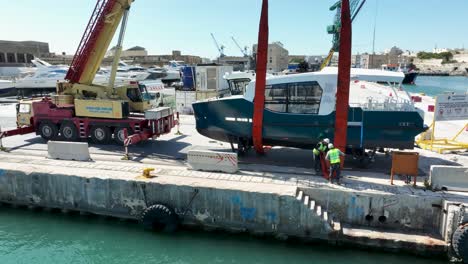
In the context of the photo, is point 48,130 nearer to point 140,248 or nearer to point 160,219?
point 160,219

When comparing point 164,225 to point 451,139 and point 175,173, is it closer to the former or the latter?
point 175,173

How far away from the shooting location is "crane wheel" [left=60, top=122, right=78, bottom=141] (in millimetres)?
14805

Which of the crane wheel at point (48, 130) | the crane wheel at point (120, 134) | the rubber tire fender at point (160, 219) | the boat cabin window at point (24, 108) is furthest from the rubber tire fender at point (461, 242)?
the boat cabin window at point (24, 108)

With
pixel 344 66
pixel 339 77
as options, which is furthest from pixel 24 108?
pixel 344 66

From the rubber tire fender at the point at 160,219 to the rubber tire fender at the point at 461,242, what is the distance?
23.0 feet

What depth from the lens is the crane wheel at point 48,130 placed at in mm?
15203

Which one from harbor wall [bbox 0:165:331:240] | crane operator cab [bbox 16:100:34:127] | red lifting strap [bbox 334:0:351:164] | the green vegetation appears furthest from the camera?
the green vegetation

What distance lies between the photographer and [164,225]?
30.9 ft

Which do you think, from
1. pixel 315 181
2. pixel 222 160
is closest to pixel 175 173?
pixel 222 160

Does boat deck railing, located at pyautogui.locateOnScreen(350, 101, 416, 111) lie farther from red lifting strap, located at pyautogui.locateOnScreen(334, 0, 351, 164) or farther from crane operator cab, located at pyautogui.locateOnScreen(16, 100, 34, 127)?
crane operator cab, located at pyautogui.locateOnScreen(16, 100, 34, 127)

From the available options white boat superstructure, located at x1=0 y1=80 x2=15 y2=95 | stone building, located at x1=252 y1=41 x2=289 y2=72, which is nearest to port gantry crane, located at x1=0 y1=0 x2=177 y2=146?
white boat superstructure, located at x1=0 y1=80 x2=15 y2=95

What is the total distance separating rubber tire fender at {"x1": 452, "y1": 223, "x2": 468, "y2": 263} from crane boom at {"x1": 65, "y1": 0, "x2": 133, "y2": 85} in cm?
1389

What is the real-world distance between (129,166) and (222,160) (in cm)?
326

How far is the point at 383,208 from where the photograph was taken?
878 cm
